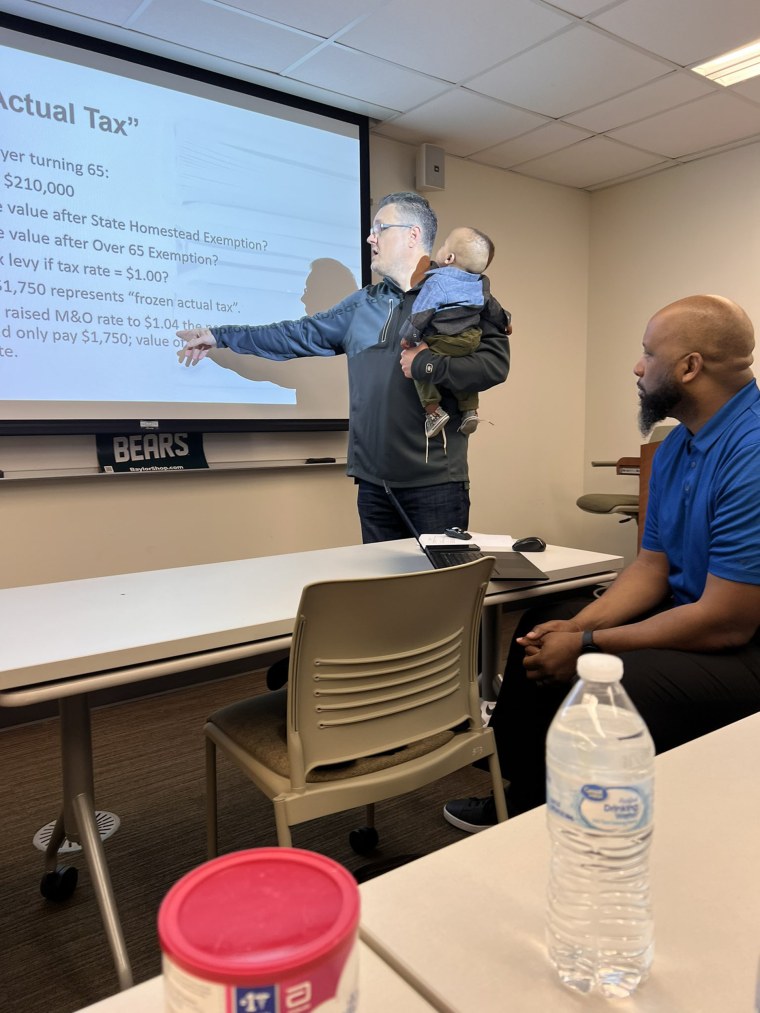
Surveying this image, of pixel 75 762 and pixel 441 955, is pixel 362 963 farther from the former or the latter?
pixel 75 762

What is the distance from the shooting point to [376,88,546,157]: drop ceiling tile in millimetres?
3396

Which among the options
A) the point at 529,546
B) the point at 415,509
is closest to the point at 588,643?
the point at 529,546

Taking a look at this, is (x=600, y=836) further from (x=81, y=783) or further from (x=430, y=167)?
(x=430, y=167)

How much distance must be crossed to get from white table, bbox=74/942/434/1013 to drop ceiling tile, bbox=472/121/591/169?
396cm

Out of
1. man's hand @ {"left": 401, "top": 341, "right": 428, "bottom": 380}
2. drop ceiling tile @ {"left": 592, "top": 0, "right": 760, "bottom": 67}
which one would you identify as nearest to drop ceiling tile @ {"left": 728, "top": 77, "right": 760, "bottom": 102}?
drop ceiling tile @ {"left": 592, "top": 0, "right": 760, "bottom": 67}

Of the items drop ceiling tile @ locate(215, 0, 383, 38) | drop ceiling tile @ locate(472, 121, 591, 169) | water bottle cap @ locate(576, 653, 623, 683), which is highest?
drop ceiling tile @ locate(215, 0, 383, 38)

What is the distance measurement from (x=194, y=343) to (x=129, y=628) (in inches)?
78.8

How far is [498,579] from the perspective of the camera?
68.6 inches

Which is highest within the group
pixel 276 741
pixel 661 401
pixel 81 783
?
pixel 661 401

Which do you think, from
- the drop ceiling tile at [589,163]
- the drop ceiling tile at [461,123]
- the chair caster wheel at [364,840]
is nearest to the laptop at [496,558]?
the chair caster wheel at [364,840]

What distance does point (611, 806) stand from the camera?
0.49 meters

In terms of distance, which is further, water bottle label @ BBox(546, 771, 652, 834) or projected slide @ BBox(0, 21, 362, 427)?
projected slide @ BBox(0, 21, 362, 427)

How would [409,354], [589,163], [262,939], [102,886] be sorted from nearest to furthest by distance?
[262,939] < [102,886] < [409,354] < [589,163]

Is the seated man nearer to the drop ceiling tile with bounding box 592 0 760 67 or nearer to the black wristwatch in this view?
the black wristwatch
